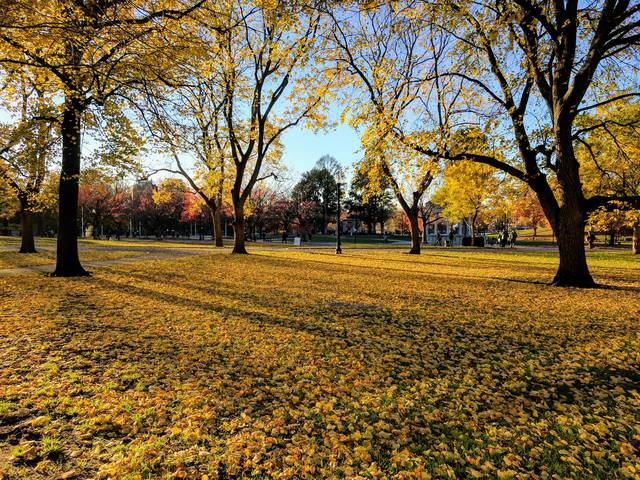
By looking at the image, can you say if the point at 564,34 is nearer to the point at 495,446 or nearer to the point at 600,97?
the point at 600,97

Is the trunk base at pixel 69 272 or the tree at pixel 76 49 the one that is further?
the trunk base at pixel 69 272

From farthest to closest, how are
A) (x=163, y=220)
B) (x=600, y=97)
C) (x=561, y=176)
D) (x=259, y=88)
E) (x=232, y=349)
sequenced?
(x=163, y=220)
(x=259, y=88)
(x=600, y=97)
(x=561, y=176)
(x=232, y=349)

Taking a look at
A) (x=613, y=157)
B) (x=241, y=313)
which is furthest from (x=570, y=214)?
(x=241, y=313)

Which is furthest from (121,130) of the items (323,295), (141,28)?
(323,295)

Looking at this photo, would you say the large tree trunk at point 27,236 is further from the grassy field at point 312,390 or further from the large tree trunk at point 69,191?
the grassy field at point 312,390

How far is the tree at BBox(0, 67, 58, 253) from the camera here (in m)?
8.73

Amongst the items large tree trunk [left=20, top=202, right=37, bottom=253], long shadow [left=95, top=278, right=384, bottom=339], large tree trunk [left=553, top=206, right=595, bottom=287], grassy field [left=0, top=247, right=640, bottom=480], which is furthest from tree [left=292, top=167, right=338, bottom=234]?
grassy field [left=0, top=247, right=640, bottom=480]

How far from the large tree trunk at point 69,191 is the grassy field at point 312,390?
2.69m

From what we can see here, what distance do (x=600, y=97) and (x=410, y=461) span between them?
1506 cm

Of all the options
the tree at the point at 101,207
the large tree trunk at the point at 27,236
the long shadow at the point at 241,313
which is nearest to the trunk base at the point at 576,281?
the long shadow at the point at 241,313

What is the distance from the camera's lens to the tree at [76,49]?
5.75m

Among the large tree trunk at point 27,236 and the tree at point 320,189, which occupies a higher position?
the tree at point 320,189

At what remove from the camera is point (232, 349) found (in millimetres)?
4699

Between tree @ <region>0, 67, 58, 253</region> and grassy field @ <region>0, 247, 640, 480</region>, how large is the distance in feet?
15.8
